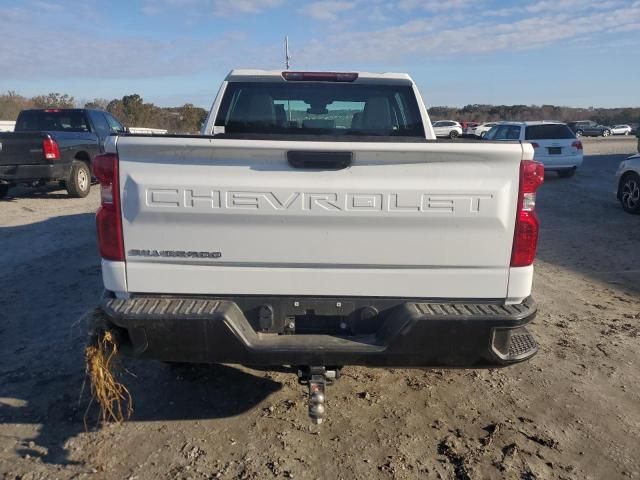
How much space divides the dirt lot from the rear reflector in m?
2.23

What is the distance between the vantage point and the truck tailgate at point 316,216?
2771mm

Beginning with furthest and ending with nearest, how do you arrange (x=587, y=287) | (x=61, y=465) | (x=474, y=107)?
1. (x=474, y=107)
2. (x=587, y=287)
3. (x=61, y=465)

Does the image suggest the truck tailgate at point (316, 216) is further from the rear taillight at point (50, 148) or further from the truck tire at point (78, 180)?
the truck tire at point (78, 180)

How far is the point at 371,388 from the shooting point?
3992 millimetres

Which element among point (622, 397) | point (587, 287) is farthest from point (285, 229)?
point (587, 287)

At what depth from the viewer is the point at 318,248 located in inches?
113

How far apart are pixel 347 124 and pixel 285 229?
2.18m

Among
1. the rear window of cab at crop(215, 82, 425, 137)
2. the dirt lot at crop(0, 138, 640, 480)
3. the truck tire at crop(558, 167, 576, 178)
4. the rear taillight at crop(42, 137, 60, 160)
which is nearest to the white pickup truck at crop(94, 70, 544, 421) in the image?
the dirt lot at crop(0, 138, 640, 480)

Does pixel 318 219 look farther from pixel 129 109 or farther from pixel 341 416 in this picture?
pixel 129 109

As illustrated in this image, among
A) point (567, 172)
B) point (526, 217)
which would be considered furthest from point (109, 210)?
point (567, 172)

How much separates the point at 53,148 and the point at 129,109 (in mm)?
25188

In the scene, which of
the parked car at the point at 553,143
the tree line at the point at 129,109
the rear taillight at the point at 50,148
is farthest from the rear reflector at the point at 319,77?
the tree line at the point at 129,109

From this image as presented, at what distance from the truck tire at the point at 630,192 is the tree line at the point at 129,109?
26.2 meters

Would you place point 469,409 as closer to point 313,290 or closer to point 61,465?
point 313,290
